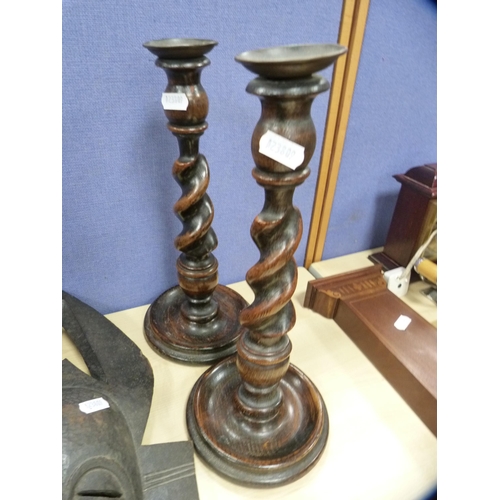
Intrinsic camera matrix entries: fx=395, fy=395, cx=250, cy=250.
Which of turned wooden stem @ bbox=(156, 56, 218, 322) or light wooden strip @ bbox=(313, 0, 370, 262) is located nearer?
turned wooden stem @ bbox=(156, 56, 218, 322)

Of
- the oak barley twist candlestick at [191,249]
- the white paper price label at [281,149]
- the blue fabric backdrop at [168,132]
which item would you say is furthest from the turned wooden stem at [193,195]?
the white paper price label at [281,149]

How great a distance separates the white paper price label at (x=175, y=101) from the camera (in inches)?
23.6

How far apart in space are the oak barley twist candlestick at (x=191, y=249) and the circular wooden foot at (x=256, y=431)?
9 cm

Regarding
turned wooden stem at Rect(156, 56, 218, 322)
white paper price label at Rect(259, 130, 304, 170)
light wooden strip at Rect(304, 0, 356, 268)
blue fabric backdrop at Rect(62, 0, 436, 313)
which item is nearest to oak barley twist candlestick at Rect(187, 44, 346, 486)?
white paper price label at Rect(259, 130, 304, 170)

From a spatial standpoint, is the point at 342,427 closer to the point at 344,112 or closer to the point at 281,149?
the point at 281,149

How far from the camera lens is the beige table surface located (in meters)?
0.60

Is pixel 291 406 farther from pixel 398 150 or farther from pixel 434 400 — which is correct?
pixel 398 150

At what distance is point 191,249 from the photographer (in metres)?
0.73

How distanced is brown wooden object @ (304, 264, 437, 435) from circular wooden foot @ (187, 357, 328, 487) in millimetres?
172

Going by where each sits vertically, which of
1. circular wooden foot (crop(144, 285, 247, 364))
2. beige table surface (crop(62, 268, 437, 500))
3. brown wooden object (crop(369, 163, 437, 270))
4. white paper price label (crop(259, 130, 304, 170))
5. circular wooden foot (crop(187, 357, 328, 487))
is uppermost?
white paper price label (crop(259, 130, 304, 170))

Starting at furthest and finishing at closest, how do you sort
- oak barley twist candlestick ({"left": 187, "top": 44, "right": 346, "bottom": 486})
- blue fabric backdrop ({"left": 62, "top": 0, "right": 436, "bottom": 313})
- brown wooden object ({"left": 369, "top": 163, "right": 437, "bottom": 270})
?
brown wooden object ({"left": 369, "top": 163, "right": 437, "bottom": 270}) → blue fabric backdrop ({"left": 62, "top": 0, "right": 436, "bottom": 313}) → oak barley twist candlestick ({"left": 187, "top": 44, "right": 346, "bottom": 486})

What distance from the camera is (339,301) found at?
0.89 metres

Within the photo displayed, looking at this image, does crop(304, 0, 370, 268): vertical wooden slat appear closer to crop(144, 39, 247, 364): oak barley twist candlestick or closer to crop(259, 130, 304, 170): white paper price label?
crop(144, 39, 247, 364): oak barley twist candlestick

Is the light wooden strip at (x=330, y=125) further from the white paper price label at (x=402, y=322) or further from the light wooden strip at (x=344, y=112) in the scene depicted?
the white paper price label at (x=402, y=322)
